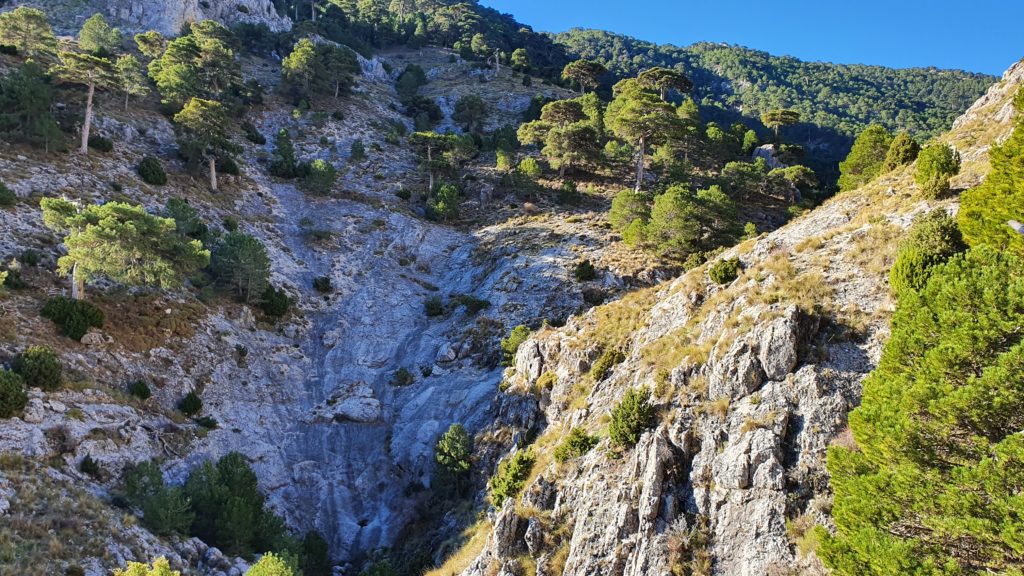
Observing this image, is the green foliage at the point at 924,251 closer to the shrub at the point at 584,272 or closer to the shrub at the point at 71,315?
the shrub at the point at 584,272

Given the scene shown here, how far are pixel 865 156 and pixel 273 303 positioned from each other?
180ft

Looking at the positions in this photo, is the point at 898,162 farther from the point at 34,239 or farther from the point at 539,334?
the point at 34,239

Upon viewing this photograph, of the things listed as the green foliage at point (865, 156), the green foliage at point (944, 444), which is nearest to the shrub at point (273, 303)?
the green foliage at point (944, 444)

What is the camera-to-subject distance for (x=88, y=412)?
2461cm

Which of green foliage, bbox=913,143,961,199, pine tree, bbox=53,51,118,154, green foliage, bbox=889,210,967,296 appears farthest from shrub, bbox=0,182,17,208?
green foliage, bbox=913,143,961,199

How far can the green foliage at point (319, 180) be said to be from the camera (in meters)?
57.2

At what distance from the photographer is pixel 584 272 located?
140 feet

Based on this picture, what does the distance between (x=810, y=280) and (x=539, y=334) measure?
17.0 m

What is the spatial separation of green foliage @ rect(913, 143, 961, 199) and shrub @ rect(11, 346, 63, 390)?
40.6 metres

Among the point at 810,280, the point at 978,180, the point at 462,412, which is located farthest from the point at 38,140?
the point at 978,180

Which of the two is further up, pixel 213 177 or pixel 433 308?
pixel 213 177

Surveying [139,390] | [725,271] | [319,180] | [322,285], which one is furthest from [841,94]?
[139,390]

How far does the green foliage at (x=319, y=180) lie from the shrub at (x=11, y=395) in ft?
125

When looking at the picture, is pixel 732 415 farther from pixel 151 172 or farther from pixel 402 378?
pixel 151 172
